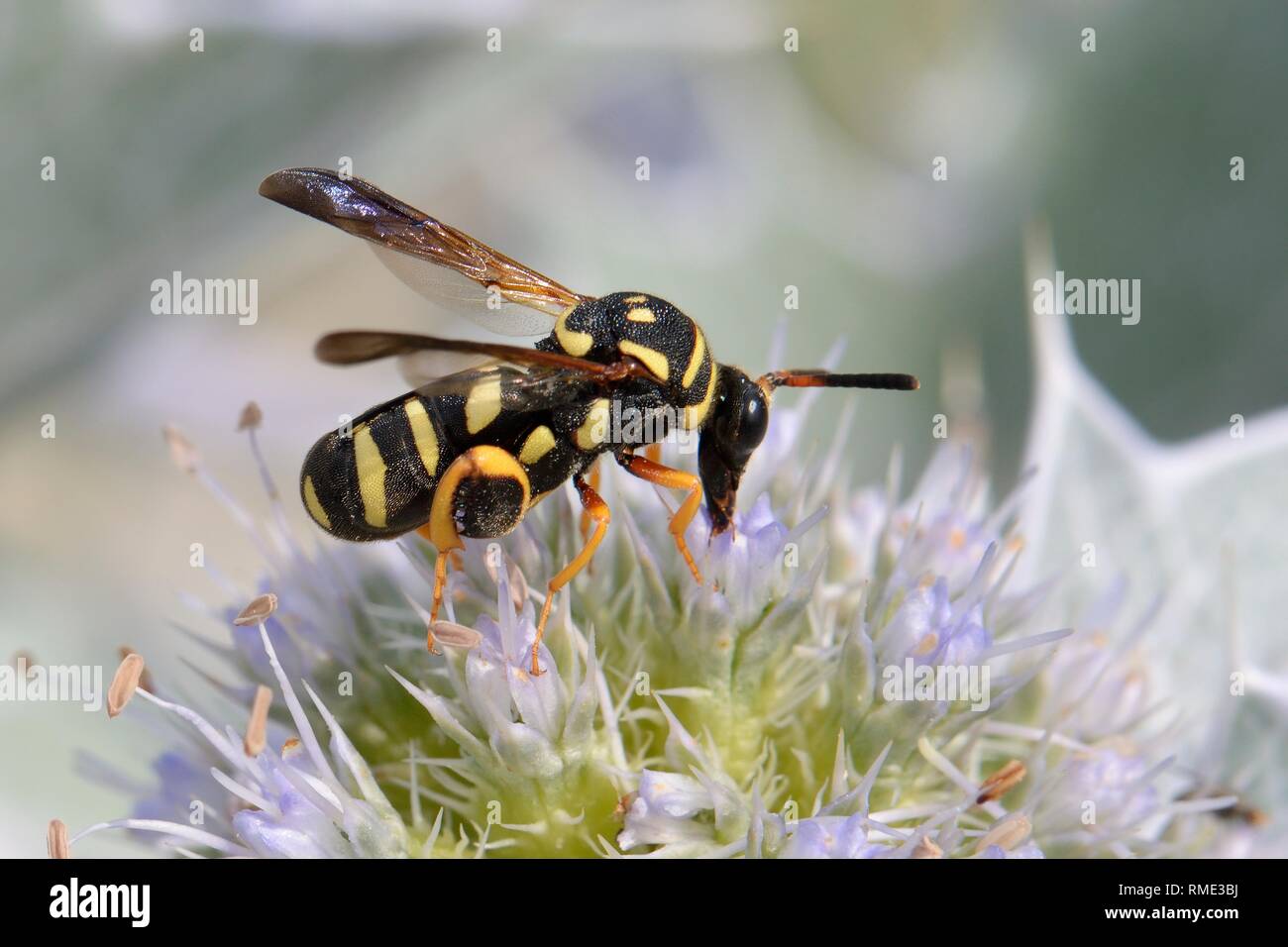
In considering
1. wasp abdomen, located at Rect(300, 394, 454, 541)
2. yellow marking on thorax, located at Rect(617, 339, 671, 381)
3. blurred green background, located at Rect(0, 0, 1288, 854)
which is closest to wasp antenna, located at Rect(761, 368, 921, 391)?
yellow marking on thorax, located at Rect(617, 339, 671, 381)

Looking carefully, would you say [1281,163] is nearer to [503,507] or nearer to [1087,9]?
[1087,9]

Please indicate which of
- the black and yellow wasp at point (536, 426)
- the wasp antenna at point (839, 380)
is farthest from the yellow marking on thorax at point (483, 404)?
the wasp antenna at point (839, 380)

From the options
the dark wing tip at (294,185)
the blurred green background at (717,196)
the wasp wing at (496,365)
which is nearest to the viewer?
the wasp wing at (496,365)

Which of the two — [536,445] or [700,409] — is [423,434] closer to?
[536,445]

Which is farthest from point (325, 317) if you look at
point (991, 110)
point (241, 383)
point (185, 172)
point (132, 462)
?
point (991, 110)

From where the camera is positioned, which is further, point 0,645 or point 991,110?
point 991,110

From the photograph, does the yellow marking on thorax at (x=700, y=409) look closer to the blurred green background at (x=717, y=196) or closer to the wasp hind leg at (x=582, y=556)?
the wasp hind leg at (x=582, y=556)
